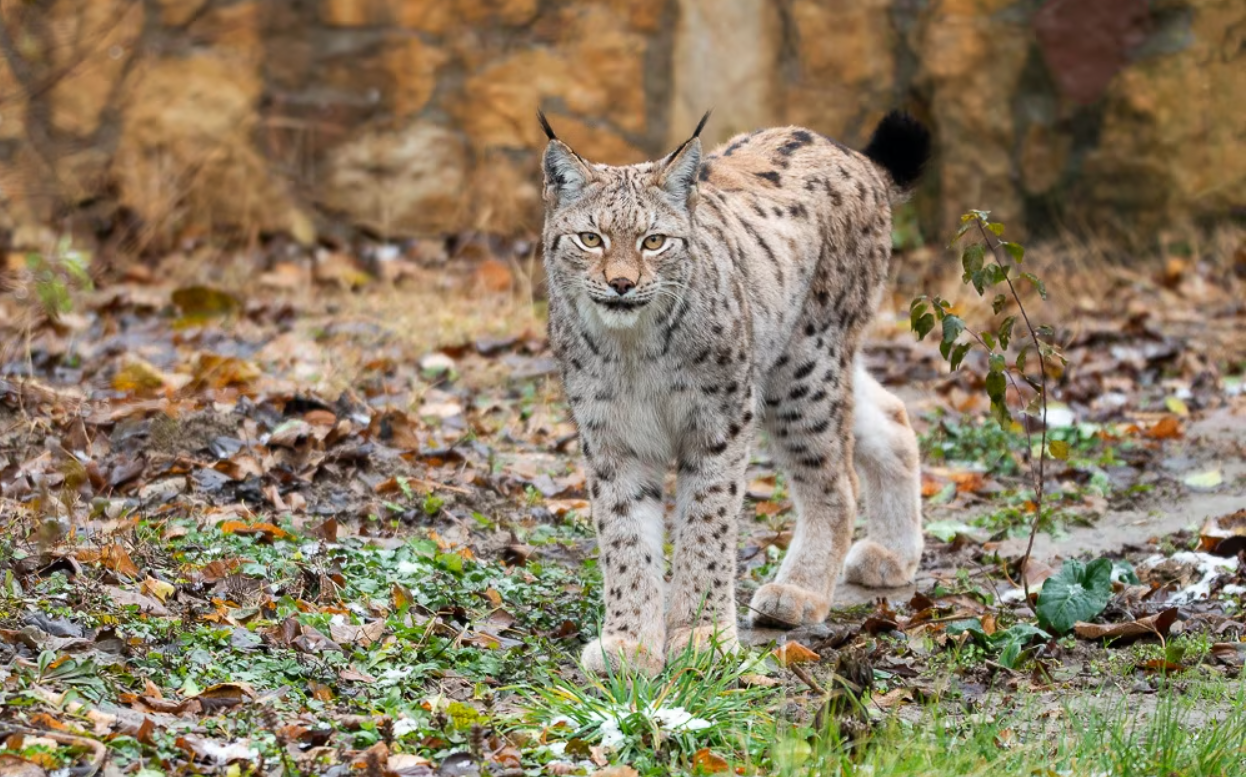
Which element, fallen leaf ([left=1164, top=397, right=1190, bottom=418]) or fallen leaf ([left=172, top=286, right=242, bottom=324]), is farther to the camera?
fallen leaf ([left=172, top=286, right=242, bottom=324])

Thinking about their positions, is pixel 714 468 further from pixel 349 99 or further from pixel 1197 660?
pixel 349 99

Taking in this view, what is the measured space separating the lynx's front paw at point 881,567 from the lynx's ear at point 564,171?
1698 millimetres

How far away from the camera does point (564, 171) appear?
4.41m

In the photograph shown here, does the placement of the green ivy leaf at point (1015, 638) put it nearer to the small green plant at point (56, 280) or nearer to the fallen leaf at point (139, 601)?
the fallen leaf at point (139, 601)

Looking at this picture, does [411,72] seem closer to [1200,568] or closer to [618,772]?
[1200,568]

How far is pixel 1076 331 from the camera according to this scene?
8141mm

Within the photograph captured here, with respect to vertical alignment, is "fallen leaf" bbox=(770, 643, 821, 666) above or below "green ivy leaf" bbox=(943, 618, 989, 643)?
→ below

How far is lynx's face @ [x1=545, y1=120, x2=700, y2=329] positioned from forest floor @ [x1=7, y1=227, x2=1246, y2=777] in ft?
3.26

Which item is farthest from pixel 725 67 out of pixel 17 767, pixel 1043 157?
pixel 17 767

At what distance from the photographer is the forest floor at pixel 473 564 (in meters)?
3.41

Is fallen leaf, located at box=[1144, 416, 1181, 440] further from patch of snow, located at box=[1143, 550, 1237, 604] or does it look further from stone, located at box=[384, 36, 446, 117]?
stone, located at box=[384, 36, 446, 117]

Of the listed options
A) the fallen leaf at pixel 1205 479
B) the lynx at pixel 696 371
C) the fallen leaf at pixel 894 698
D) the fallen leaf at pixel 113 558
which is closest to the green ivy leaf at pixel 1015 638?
the fallen leaf at pixel 894 698

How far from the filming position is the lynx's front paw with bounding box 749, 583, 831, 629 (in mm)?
4723

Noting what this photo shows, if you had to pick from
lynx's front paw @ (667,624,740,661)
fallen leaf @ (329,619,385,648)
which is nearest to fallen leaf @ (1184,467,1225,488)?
lynx's front paw @ (667,624,740,661)
